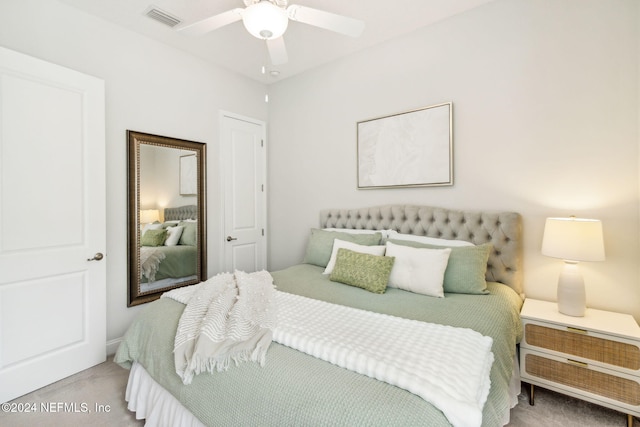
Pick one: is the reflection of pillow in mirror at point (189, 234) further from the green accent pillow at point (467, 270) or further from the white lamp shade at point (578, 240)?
the white lamp shade at point (578, 240)

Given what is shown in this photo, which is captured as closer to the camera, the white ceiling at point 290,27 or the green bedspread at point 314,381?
the green bedspread at point 314,381

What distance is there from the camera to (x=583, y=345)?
184 cm

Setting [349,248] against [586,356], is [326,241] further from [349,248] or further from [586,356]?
[586,356]

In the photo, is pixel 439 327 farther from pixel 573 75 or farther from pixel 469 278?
pixel 573 75

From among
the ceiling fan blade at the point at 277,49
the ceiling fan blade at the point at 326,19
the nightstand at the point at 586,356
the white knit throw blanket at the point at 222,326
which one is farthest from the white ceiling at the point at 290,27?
the nightstand at the point at 586,356

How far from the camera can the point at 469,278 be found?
2180mm

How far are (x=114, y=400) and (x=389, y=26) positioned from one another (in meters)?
3.67

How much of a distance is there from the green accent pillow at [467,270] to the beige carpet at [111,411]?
29.8 inches

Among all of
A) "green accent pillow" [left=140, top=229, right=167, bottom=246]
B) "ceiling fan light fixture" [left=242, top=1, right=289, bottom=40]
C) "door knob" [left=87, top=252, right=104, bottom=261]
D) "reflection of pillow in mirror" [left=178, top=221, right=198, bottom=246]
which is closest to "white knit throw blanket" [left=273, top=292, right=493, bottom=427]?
"ceiling fan light fixture" [left=242, top=1, right=289, bottom=40]

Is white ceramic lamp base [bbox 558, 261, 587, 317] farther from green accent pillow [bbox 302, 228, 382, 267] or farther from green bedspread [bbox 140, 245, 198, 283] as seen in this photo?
green bedspread [bbox 140, 245, 198, 283]

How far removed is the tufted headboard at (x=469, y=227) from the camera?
2361mm

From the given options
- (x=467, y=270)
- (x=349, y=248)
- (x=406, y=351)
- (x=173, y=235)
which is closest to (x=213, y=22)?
(x=349, y=248)

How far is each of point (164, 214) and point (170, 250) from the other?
0.38 metres

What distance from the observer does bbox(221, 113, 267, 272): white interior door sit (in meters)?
3.64
